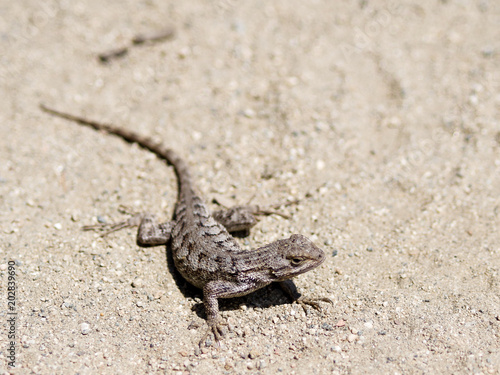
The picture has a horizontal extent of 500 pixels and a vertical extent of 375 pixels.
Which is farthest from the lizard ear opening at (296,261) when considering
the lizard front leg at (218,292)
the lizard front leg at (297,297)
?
the lizard front leg at (297,297)

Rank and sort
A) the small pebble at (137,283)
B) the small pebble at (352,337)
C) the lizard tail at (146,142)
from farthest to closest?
the lizard tail at (146,142)
the small pebble at (137,283)
the small pebble at (352,337)

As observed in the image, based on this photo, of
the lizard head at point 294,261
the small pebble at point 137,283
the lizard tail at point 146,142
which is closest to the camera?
the lizard head at point 294,261

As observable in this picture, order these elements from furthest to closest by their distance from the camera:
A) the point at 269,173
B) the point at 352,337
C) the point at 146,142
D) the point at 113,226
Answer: the point at 146,142 < the point at 269,173 < the point at 113,226 < the point at 352,337

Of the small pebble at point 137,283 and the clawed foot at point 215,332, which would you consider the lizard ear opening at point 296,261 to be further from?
the small pebble at point 137,283

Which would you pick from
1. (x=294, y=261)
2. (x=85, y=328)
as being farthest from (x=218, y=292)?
(x=85, y=328)

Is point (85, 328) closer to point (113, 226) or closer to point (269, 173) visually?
point (113, 226)

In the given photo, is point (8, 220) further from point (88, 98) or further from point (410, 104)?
point (410, 104)
